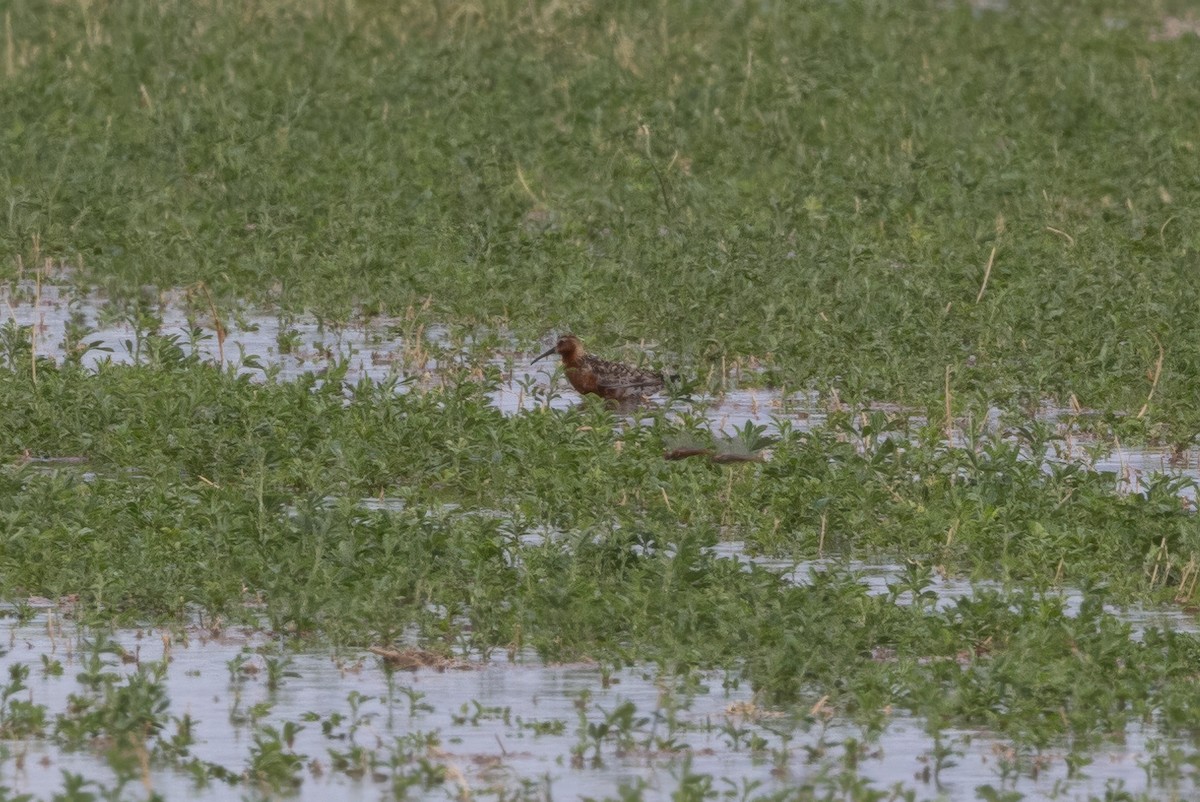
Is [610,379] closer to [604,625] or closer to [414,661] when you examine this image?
[604,625]

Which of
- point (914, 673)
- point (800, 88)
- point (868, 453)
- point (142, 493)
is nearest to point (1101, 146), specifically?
point (800, 88)

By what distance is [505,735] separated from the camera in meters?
7.89

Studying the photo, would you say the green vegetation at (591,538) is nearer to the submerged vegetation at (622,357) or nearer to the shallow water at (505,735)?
the submerged vegetation at (622,357)

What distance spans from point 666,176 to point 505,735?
10423mm

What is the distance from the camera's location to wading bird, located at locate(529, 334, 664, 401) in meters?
13.4

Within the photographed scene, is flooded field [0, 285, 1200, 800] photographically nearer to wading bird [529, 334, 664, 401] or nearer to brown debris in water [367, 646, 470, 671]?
brown debris in water [367, 646, 470, 671]

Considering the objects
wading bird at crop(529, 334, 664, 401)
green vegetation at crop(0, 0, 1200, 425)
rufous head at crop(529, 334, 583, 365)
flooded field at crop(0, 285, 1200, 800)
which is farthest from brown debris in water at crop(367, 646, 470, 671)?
rufous head at crop(529, 334, 583, 365)

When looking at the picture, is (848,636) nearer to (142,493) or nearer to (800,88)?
(142,493)

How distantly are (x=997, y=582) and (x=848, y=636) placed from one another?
1.59 metres

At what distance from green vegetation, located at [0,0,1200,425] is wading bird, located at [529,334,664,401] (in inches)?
16.6

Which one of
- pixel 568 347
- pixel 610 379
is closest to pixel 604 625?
pixel 610 379

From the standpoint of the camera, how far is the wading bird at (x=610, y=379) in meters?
13.4

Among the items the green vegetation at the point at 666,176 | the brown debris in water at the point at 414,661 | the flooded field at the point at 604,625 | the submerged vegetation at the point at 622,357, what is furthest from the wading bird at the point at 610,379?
the brown debris in water at the point at 414,661

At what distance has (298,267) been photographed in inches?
616
